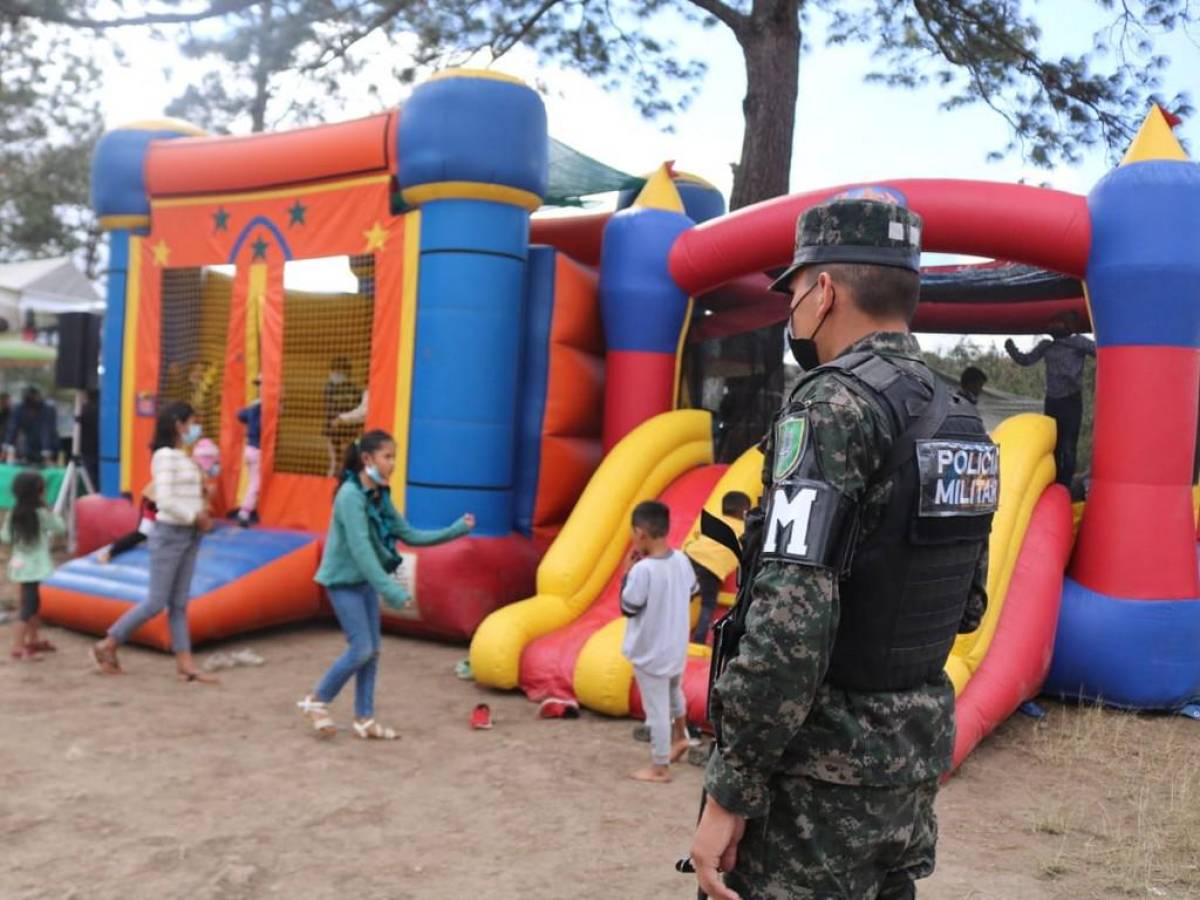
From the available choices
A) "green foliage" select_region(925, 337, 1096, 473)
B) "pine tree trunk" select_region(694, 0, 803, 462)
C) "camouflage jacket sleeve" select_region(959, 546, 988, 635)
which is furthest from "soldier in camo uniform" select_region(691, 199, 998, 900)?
"pine tree trunk" select_region(694, 0, 803, 462)

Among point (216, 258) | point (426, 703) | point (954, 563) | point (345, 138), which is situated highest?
point (345, 138)

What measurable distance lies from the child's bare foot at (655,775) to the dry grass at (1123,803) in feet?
4.39

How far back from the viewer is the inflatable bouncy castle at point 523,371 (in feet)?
16.9

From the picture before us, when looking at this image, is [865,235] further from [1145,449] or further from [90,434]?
[90,434]

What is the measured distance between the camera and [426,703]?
5105 mm

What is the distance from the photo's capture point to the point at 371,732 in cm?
450

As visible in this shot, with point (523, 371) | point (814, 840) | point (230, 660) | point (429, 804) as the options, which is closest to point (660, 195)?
point (523, 371)

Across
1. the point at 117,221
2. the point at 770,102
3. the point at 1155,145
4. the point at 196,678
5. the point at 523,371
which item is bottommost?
the point at 196,678

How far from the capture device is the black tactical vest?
5.02 feet

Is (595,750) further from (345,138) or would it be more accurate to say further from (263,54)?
(263,54)

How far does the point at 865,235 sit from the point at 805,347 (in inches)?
8.0

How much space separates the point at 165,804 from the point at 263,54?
8667mm

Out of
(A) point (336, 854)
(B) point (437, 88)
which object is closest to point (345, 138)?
(B) point (437, 88)

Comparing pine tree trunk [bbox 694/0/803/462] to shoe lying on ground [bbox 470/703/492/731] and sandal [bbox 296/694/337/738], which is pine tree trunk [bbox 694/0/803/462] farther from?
sandal [bbox 296/694/337/738]
